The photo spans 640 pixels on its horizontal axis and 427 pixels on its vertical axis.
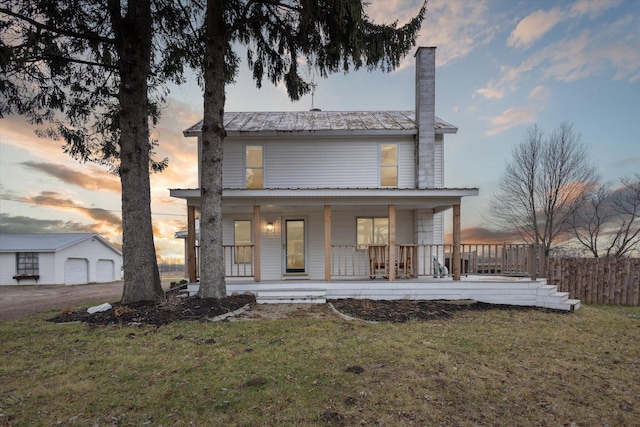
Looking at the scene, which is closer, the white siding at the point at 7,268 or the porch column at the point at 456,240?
the porch column at the point at 456,240

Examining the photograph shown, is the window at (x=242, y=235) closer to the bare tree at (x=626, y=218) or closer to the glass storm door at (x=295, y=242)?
the glass storm door at (x=295, y=242)

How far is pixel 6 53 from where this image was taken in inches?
255

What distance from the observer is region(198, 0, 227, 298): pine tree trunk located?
7641 millimetres

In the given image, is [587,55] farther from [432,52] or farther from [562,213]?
[562,213]

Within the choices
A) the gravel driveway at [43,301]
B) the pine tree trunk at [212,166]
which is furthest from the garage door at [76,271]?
the pine tree trunk at [212,166]

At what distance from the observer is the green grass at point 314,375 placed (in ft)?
10.2

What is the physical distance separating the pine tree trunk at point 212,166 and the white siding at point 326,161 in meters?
3.19

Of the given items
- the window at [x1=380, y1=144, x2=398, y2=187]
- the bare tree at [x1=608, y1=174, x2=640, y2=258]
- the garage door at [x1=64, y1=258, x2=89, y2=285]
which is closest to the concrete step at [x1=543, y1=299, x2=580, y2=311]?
the window at [x1=380, y1=144, x2=398, y2=187]

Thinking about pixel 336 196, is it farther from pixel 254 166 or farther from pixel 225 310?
A: pixel 225 310

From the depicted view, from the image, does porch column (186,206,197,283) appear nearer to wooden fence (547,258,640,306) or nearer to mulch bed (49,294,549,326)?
mulch bed (49,294,549,326)

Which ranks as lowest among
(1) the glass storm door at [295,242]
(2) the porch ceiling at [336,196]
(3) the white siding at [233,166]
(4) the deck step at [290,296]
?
(4) the deck step at [290,296]

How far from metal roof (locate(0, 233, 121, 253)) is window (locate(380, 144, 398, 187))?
22.9 meters

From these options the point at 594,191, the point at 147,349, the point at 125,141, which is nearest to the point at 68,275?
the point at 125,141

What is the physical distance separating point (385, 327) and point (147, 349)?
4319mm
